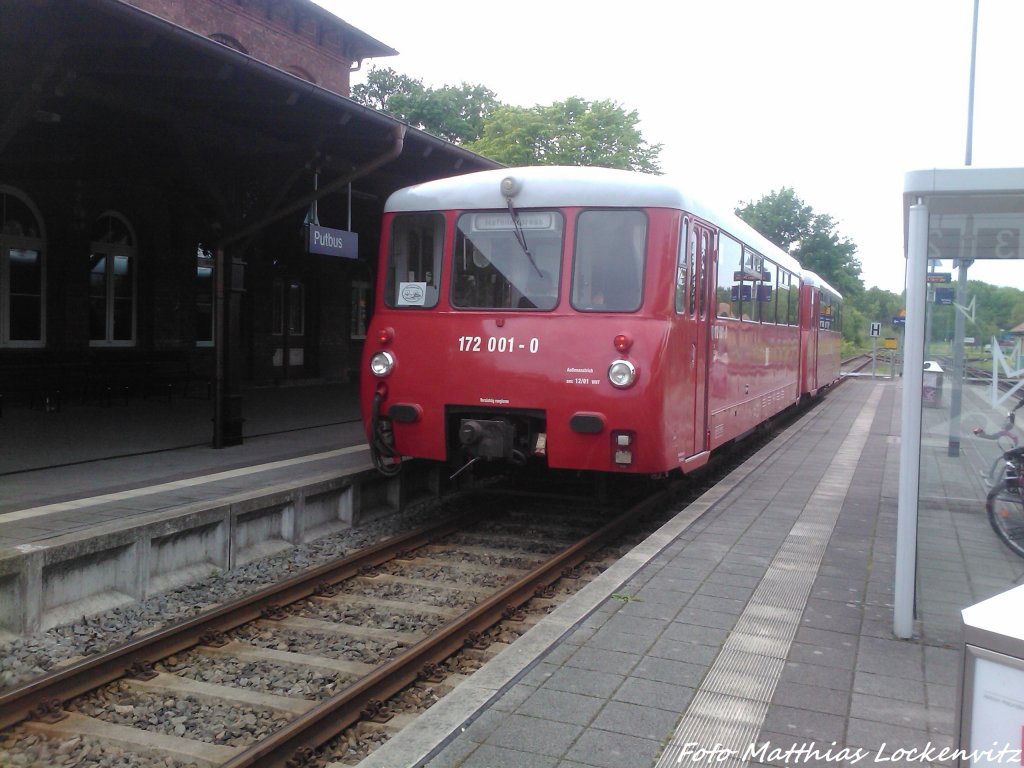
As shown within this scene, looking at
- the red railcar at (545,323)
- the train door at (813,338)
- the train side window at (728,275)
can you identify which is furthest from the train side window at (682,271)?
the train door at (813,338)

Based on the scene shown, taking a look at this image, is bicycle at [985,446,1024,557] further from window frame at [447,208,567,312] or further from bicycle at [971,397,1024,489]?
window frame at [447,208,567,312]

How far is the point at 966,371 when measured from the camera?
608 cm

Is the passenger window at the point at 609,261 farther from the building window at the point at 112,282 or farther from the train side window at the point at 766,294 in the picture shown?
the building window at the point at 112,282

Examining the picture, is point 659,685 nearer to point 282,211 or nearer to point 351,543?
point 351,543

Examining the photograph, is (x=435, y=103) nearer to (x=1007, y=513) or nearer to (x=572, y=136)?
(x=572, y=136)

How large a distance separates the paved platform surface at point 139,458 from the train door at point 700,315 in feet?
11.0

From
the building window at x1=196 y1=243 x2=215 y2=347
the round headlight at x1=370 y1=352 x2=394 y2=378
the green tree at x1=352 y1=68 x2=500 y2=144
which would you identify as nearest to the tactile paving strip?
the round headlight at x1=370 y1=352 x2=394 y2=378

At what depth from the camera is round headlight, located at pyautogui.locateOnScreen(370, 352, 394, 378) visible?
26.5ft

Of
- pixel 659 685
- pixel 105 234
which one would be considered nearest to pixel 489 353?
pixel 659 685

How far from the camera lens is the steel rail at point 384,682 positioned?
4082mm

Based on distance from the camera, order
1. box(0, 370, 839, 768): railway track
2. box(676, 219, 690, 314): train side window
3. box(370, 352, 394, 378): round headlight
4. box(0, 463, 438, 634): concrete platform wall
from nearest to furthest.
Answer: box(0, 370, 839, 768): railway track → box(0, 463, 438, 634): concrete platform wall → box(676, 219, 690, 314): train side window → box(370, 352, 394, 378): round headlight

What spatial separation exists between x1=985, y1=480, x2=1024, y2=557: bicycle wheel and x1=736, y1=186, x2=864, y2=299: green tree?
63.2 metres

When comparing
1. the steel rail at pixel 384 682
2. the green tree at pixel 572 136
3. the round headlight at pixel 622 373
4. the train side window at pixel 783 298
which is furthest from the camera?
the green tree at pixel 572 136

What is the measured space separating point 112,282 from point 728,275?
10.8 meters
